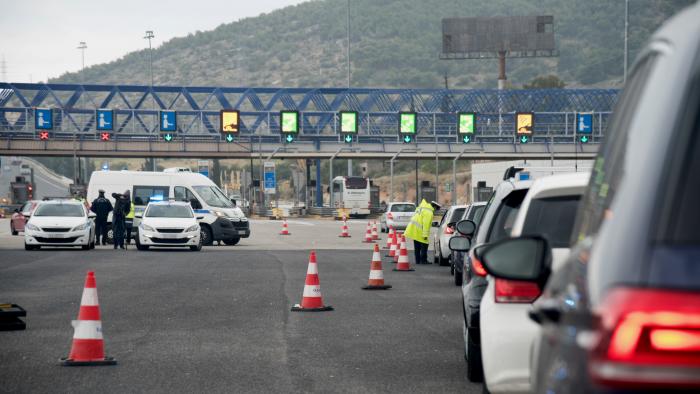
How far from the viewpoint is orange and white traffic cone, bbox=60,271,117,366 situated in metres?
10.5

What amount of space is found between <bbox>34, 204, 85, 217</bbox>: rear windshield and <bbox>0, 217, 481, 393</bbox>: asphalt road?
327 inches

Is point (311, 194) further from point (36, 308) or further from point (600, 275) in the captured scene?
point (600, 275)

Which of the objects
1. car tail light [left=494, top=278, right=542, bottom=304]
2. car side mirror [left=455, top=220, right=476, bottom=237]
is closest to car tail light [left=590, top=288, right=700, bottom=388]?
car tail light [left=494, top=278, right=542, bottom=304]

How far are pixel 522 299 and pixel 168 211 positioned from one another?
2734 cm

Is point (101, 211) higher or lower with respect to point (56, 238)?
higher

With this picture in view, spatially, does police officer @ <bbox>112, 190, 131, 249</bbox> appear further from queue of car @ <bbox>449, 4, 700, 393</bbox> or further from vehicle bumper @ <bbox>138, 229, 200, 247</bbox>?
queue of car @ <bbox>449, 4, 700, 393</bbox>

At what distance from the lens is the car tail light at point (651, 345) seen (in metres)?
2.34

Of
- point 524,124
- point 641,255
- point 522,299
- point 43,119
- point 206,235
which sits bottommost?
point 206,235

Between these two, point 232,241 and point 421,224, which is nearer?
point 421,224

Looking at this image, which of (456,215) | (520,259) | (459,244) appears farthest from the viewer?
(456,215)

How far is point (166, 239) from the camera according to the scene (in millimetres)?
32781

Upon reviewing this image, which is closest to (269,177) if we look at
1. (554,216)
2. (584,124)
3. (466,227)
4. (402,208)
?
(584,124)

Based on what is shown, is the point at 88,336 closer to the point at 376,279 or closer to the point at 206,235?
the point at 376,279

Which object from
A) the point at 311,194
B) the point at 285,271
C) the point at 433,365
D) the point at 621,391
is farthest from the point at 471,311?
the point at 311,194
